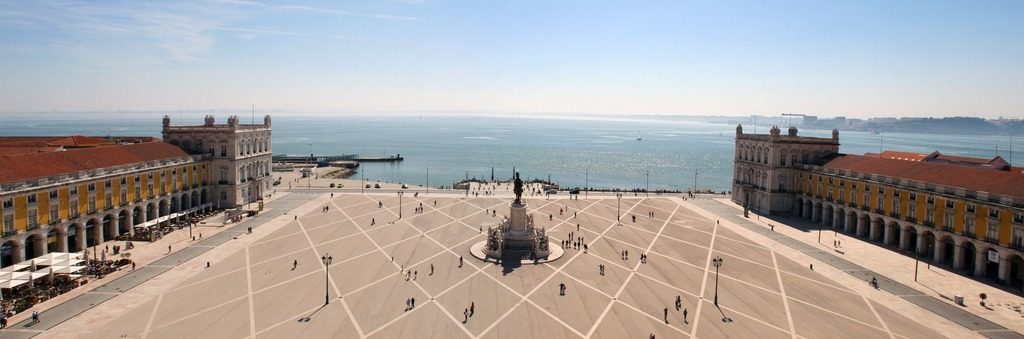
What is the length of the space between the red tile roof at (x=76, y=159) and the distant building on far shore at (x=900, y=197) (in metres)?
72.1

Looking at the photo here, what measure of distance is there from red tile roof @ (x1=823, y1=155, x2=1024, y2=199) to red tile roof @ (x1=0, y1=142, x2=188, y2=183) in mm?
75640

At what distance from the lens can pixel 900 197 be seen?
56688mm

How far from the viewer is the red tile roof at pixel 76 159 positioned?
46750mm

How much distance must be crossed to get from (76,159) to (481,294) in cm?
4109

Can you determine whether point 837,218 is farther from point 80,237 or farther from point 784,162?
point 80,237

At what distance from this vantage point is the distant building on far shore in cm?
4594

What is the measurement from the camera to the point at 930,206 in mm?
52781

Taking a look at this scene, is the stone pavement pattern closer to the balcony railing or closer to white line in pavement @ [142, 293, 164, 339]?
the balcony railing

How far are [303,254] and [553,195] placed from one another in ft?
154

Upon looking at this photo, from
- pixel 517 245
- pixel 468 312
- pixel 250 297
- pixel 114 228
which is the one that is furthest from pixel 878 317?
pixel 114 228

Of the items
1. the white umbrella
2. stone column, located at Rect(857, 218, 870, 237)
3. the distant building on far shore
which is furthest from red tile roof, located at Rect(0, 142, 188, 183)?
stone column, located at Rect(857, 218, 870, 237)

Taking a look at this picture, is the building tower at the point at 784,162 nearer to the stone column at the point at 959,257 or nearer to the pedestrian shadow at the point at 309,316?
the stone column at the point at 959,257

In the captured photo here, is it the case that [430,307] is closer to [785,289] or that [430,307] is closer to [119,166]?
[785,289]

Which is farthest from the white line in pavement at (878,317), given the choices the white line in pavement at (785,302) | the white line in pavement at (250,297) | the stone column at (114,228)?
the stone column at (114,228)
